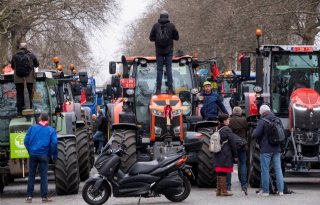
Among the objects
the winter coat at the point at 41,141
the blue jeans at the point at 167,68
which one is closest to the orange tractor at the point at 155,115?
the blue jeans at the point at 167,68

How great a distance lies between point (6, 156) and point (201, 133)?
4034mm

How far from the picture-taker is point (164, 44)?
22969mm

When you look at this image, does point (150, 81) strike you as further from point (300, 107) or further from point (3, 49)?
point (3, 49)

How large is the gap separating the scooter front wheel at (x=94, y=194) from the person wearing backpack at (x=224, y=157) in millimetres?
2552

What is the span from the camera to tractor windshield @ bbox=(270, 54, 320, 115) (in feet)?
76.3

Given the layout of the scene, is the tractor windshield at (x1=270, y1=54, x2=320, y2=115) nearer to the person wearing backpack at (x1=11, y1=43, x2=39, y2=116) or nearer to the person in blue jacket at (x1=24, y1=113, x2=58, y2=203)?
the person wearing backpack at (x1=11, y1=43, x2=39, y2=116)

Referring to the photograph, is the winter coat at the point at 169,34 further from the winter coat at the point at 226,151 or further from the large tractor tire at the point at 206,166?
the winter coat at the point at 226,151

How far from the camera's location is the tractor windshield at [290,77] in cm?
2325

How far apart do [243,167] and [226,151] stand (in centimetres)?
85

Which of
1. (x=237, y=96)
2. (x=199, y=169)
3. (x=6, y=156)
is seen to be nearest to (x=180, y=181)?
(x=199, y=169)

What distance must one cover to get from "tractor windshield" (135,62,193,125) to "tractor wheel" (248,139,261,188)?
2.28 metres

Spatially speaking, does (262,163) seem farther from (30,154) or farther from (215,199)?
(30,154)

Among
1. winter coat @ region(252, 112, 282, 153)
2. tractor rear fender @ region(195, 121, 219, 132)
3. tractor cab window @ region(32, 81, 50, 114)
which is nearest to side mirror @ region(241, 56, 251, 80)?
tractor rear fender @ region(195, 121, 219, 132)

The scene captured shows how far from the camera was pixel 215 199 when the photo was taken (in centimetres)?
2020
